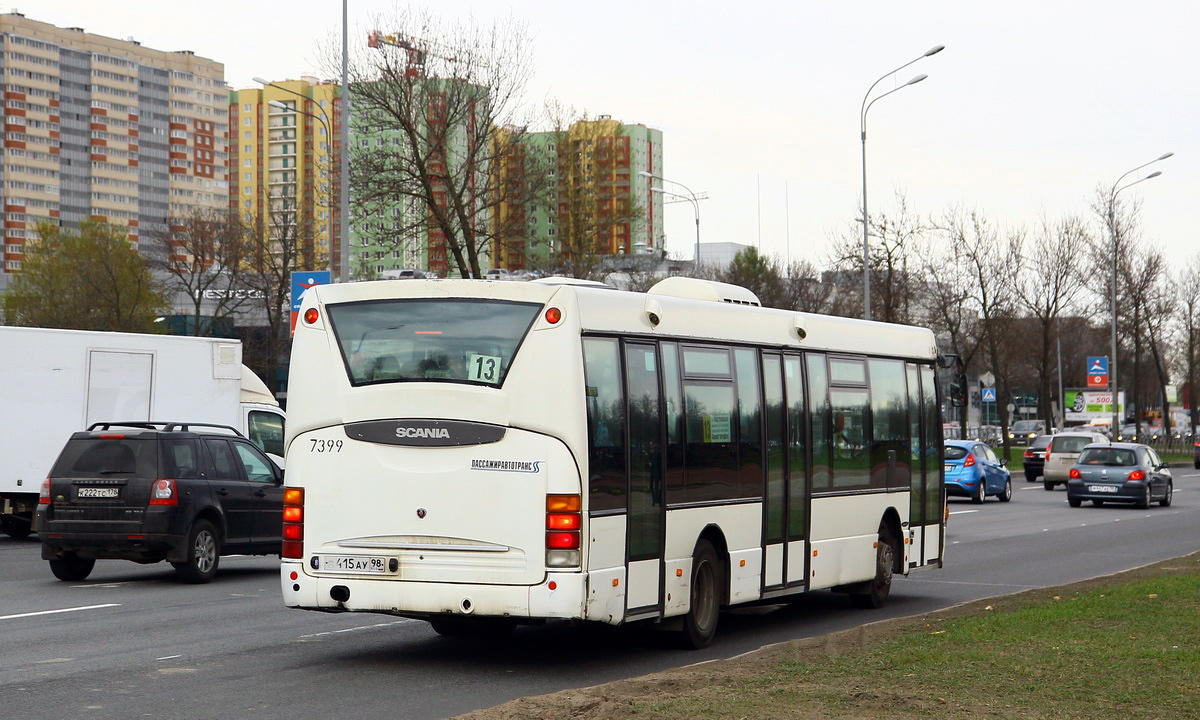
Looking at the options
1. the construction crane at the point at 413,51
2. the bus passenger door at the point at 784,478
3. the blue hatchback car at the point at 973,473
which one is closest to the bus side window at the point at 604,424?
the bus passenger door at the point at 784,478

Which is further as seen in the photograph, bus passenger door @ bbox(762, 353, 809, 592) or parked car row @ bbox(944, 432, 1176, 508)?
parked car row @ bbox(944, 432, 1176, 508)

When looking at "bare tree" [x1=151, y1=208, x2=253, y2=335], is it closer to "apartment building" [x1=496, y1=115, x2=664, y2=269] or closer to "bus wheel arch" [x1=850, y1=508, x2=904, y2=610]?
"apartment building" [x1=496, y1=115, x2=664, y2=269]

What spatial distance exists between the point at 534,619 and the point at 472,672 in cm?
71

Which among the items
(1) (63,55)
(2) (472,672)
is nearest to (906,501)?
(2) (472,672)

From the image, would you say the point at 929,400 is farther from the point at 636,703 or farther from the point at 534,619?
the point at 636,703

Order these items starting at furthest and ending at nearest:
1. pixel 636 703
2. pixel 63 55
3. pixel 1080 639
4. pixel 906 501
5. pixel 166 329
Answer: pixel 63 55
pixel 166 329
pixel 906 501
pixel 1080 639
pixel 636 703

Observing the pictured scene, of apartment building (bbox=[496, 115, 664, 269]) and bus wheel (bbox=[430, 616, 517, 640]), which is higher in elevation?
apartment building (bbox=[496, 115, 664, 269])

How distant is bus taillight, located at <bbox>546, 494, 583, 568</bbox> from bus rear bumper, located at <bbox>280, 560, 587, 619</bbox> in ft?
0.30

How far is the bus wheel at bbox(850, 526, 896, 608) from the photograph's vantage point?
1480 cm

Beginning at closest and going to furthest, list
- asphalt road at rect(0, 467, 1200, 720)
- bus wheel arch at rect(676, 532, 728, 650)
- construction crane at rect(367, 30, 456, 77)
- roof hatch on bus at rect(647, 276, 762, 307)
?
1. asphalt road at rect(0, 467, 1200, 720)
2. bus wheel arch at rect(676, 532, 728, 650)
3. roof hatch on bus at rect(647, 276, 762, 307)
4. construction crane at rect(367, 30, 456, 77)

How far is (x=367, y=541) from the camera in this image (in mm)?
10242

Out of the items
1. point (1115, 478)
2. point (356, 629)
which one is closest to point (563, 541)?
point (356, 629)

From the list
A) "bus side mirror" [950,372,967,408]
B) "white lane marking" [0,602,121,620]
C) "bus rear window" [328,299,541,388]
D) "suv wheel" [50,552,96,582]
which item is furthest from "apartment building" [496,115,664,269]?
"bus rear window" [328,299,541,388]

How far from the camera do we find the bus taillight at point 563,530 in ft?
32.2
